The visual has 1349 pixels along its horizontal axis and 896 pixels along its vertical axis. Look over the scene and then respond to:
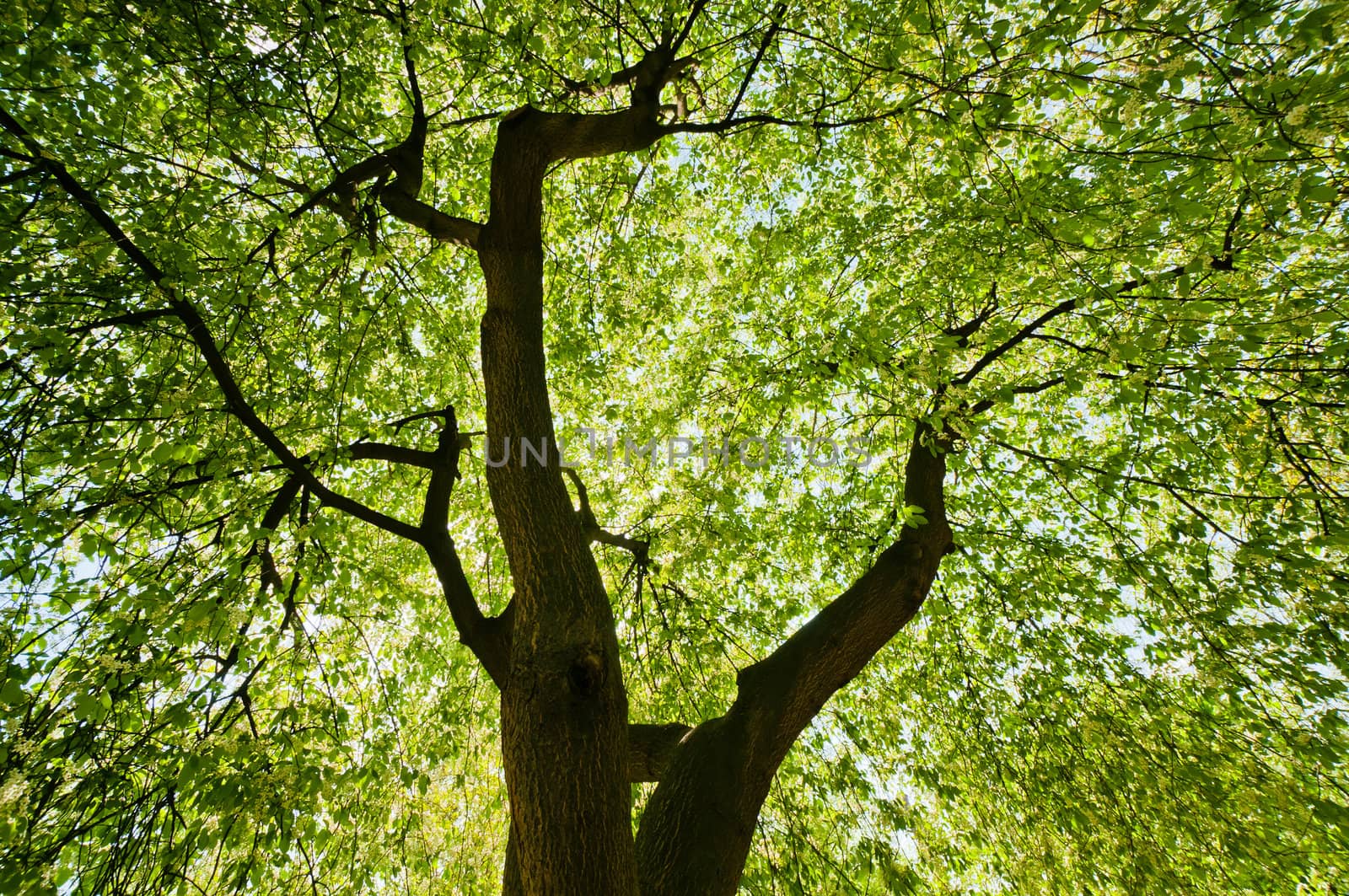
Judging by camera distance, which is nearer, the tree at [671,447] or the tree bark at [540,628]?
the tree bark at [540,628]

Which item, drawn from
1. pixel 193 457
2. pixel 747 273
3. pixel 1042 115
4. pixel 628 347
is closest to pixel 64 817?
pixel 193 457

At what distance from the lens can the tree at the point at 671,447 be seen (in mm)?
2812

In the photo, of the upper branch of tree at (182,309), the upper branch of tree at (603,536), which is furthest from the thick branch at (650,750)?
the upper branch of tree at (182,309)

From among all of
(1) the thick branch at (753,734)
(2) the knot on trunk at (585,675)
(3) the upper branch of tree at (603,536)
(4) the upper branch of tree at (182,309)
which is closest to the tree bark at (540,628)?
(2) the knot on trunk at (585,675)

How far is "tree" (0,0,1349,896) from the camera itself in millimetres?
2812

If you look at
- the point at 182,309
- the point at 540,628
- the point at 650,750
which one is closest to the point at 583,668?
the point at 540,628

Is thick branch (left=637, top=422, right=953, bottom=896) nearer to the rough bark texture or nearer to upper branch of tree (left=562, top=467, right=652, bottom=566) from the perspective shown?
the rough bark texture

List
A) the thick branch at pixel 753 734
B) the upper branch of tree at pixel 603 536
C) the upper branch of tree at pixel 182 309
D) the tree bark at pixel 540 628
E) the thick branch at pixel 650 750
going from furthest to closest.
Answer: the upper branch of tree at pixel 603 536 → the thick branch at pixel 650 750 → the thick branch at pixel 753 734 → the upper branch of tree at pixel 182 309 → the tree bark at pixel 540 628

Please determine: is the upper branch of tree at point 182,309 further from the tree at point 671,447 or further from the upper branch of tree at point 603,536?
the upper branch of tree at point 603,536

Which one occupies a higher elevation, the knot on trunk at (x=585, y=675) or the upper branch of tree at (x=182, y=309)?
the upper branch of tree at (x=182, y=309)

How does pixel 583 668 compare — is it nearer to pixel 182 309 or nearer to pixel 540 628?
pixel 540 628

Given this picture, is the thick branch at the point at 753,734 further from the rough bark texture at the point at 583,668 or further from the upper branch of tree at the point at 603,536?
the upper branch of tree at the point at 603,536

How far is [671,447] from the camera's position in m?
6.02

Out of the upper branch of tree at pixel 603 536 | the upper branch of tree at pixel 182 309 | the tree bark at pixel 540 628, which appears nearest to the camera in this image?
the tree bark at pixel 540 628
